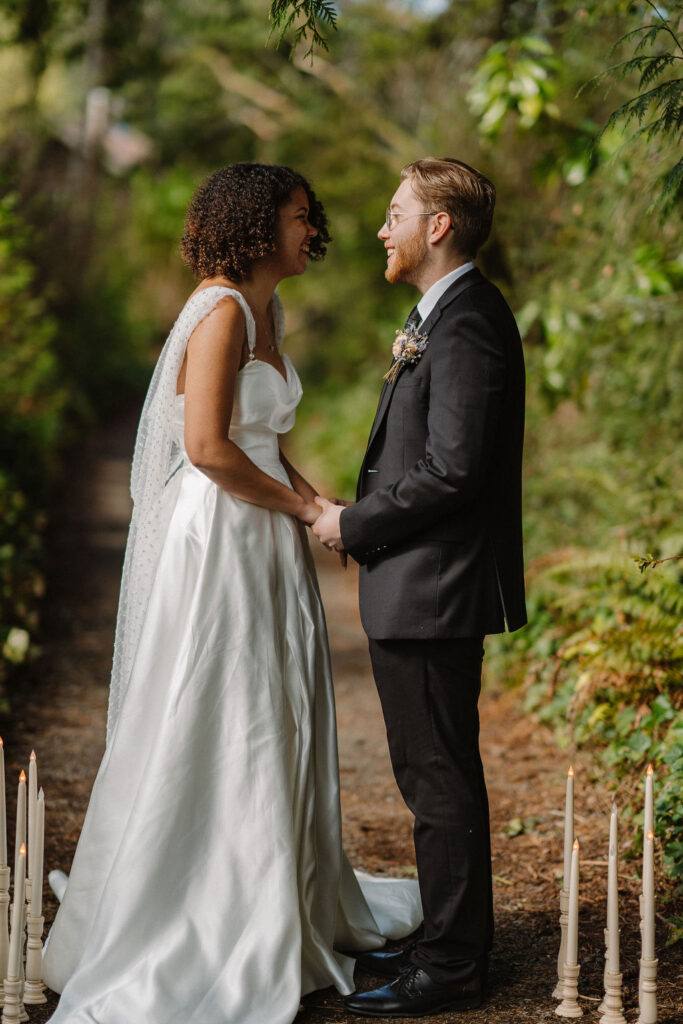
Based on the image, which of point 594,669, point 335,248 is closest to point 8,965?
point 594,669

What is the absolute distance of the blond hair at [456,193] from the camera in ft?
8.93

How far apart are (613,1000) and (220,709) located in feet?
4.08

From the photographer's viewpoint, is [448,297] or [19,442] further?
[19,442]

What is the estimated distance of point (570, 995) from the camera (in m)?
2.76

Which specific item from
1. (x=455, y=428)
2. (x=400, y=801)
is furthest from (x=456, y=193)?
(x=400, y=801)

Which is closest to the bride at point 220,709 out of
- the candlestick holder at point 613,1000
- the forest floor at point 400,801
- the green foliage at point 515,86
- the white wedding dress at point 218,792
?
the white wedding dress at point 218,792

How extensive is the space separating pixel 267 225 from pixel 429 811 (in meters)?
1.68

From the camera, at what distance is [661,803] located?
3.40 metres

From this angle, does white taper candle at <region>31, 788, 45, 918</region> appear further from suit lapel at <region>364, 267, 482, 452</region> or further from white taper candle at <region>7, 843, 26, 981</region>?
suit lapel at <region>364, 267, 482, 452</region>

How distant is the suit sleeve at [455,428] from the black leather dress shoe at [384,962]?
4.19 ft

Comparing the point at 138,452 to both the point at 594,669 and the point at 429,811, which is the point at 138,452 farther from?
the point at 594,669

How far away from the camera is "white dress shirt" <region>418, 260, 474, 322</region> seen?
2.79m

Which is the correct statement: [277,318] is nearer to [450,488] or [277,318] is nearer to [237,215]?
[237,215]

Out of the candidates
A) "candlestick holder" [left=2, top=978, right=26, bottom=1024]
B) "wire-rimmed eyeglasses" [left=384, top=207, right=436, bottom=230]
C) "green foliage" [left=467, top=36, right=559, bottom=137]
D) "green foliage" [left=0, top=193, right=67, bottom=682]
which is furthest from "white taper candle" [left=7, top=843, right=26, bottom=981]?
"green foliage" [left=467, top=36, right=559, bottom=137]
